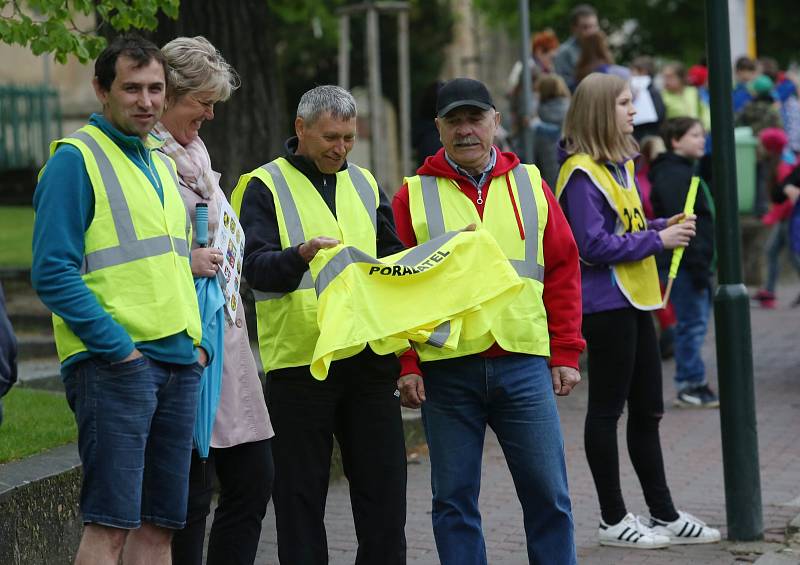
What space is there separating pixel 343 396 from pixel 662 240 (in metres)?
1.80

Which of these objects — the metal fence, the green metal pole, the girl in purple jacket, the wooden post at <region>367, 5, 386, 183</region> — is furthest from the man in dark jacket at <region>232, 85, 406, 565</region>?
the metal fence

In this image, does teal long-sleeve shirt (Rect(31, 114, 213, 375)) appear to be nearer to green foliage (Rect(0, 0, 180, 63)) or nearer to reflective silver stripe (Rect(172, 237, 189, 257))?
reflective silver stripe (Rect(172, 237, 189, 257))

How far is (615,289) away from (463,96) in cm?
154

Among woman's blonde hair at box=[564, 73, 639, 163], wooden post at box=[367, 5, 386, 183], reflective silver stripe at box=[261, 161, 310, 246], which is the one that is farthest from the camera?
wooden post at box=[367, 5, 386, 183]

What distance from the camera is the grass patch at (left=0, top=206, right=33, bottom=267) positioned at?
12.4 metres

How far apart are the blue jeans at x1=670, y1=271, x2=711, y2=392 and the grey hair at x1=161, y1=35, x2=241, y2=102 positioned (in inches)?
222

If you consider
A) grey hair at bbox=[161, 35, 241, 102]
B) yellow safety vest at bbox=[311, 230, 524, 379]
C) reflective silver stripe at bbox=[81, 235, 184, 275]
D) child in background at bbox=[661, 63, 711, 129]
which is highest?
child in background at bbox=[661, 63, 711, 129]

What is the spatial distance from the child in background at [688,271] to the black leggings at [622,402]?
3.00 m

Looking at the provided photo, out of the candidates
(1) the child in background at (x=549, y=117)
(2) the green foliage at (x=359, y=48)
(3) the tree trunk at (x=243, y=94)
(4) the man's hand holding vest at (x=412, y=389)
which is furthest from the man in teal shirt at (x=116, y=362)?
(2) the green foliage at (x=359, y=48)

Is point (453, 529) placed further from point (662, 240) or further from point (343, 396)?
point (662, 240)

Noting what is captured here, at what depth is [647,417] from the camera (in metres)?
6.23

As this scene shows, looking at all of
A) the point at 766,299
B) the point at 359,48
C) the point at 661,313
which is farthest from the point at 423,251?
the point at 359,48

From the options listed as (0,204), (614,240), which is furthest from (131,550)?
(0,204)

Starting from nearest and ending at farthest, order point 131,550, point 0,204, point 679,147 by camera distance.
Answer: point 131,550 → point 679,147 → point 0,204
